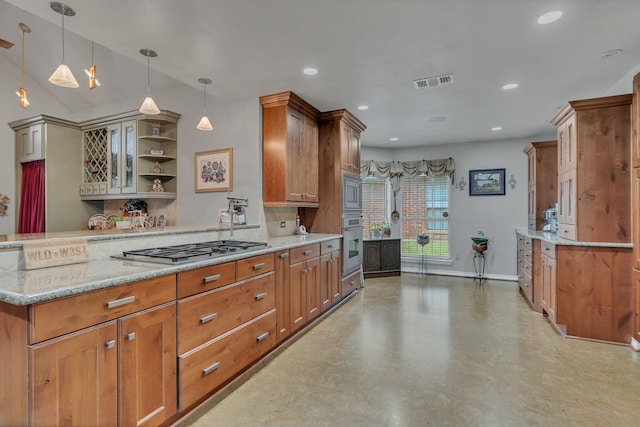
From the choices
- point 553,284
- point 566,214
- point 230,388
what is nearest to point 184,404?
point 230,388

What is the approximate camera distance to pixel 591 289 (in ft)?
10.1

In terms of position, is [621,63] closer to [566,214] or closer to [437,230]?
[566,214]

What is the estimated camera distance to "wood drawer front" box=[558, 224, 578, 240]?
10.7 feet

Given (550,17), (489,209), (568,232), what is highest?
(550,17)

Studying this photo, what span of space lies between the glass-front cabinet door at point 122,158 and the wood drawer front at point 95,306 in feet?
10.4

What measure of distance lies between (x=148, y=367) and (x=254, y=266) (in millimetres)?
998

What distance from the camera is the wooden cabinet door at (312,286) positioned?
3391 mm

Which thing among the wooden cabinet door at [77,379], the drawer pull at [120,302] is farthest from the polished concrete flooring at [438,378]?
the drawer pull at [120,302]

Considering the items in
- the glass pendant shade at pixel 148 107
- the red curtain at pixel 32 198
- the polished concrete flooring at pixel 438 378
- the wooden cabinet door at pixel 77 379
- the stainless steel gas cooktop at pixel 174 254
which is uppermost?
the glass pendant shade at pixel 148 107

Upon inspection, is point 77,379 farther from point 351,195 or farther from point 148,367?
point 351,195

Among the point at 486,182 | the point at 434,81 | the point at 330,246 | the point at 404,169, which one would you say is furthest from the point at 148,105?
the point at 486,182

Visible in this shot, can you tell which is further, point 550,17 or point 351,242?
point 351,242

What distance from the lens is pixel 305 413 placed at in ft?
6.57

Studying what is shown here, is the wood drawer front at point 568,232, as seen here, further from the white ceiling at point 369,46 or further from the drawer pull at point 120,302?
the drawer pull at point 120,302
